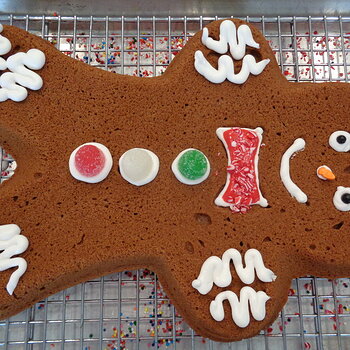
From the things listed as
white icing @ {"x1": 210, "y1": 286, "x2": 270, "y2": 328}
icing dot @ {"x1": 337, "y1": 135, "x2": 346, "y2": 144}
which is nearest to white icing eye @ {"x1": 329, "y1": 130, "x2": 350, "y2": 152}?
icing dot @ {"x1": 337, "y1": 135, "x2": 346, "y2": 144}

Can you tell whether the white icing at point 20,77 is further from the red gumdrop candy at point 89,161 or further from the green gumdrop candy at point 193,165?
the green gumdrop candy at point 193,165

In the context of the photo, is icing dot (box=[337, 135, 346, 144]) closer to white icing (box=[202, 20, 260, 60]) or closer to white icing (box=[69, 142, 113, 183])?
white icing (box=[202, 20, 260, 60])

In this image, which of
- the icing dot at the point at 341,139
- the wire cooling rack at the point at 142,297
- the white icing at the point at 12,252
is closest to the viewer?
the white icing at the point at 12,252

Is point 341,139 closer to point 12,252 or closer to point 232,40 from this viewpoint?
point 232,40

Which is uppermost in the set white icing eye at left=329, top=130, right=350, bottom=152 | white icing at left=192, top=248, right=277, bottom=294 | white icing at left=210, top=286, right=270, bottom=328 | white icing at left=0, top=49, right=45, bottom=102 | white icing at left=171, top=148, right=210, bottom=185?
white icing at left=0, top=49, right=45, bottom=102

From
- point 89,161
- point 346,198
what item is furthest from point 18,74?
point 346,198

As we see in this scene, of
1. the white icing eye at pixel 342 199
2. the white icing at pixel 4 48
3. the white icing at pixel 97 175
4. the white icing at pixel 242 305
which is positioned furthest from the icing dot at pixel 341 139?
the white icing at pixel 4 48
